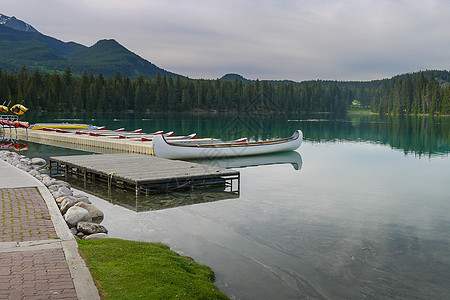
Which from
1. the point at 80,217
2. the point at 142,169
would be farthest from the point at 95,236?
the point at 142,169

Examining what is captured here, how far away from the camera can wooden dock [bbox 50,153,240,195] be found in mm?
18297

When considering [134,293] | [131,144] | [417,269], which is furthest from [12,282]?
[131,144]

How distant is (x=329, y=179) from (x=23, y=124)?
36.7m

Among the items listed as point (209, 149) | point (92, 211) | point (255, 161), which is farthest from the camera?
point (255, 161)

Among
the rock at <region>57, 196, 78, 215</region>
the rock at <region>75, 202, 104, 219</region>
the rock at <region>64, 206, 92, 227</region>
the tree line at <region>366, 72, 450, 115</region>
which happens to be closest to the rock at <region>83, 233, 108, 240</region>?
the rock at <region>64, 206, 92, 227</region>

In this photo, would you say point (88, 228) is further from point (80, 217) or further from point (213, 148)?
point (213, 148)

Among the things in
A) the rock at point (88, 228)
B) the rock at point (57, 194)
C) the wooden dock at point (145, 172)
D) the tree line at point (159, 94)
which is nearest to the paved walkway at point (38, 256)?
the rock at point (88, 228)

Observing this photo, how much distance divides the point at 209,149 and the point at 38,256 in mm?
23203

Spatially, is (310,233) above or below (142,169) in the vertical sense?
below

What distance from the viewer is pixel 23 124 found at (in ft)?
155

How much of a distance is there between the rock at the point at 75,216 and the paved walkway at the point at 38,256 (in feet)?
2.10

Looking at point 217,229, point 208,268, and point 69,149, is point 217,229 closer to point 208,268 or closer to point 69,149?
point 208,268

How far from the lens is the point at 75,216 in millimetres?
12453

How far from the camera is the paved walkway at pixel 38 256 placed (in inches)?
260
